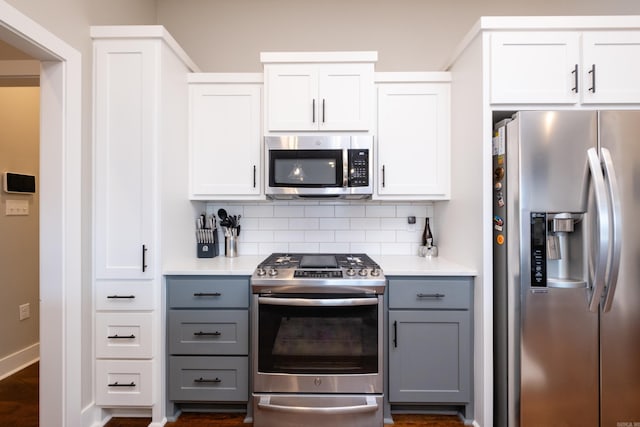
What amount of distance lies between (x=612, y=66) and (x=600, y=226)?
0.96 m

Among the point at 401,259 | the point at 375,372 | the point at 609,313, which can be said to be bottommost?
the point at 375,372

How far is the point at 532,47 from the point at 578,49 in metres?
0.26

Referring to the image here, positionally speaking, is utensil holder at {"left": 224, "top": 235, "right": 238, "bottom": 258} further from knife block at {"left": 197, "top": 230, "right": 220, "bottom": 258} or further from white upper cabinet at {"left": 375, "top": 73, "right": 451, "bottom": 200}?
white upper cabinet at {"left": 375, "top": 73, "right": 451, "bottom": 200}

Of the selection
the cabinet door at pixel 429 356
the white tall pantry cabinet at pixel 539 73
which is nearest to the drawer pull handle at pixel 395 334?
the cabinet door at pixel 429 356

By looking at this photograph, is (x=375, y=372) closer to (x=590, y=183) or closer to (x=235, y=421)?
(x=235, y=421)

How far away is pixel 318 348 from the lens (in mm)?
1879

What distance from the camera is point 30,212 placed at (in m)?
2.80

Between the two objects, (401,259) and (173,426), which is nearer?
(173,426)

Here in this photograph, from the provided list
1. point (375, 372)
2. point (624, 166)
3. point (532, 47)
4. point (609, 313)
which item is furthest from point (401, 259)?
point (532, 47)

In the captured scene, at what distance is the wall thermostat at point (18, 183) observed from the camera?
2557 mm

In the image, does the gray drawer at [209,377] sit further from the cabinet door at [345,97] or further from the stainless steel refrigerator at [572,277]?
the cabinet door at [345,97]

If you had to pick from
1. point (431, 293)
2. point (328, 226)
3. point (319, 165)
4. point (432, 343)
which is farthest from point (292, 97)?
point (432, 343)

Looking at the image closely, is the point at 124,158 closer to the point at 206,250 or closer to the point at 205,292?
the point at 206,250

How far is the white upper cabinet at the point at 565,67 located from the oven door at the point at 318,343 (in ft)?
4.77
